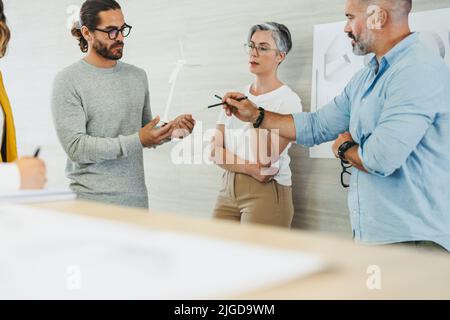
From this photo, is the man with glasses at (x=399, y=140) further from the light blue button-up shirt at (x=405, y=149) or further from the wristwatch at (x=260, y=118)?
the wristwatch at (x=260, y=118)

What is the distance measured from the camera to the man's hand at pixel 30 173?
148cm

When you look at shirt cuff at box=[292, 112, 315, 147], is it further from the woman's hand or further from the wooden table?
the wooden table

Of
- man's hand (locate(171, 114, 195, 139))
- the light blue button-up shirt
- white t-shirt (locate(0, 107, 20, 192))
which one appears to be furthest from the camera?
man's hand (locate(171, 114, 195, 139))

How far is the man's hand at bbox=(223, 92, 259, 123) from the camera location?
303cm

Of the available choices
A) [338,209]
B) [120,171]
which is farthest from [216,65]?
[338,209]

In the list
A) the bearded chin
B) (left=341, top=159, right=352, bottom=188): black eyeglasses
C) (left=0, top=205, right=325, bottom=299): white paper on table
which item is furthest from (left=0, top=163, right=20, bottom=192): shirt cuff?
the bearded chin

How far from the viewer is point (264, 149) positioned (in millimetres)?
3125

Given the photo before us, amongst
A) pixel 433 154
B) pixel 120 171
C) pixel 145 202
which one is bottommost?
pixel 145 202

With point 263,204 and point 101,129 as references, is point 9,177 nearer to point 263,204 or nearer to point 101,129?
point 101,129

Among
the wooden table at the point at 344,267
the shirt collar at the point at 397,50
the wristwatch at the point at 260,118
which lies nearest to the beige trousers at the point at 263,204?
the wristwatch at the point at 260,118

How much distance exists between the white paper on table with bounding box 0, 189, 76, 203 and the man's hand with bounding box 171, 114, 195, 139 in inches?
81.8

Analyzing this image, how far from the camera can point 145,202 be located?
3.29 m

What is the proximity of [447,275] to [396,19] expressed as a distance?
2.05 m
